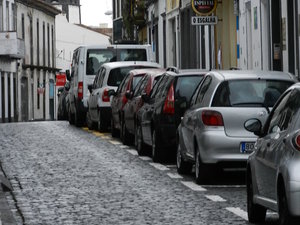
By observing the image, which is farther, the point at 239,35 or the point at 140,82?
the point at 239,35

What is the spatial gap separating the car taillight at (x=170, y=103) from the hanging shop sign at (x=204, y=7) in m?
12.2

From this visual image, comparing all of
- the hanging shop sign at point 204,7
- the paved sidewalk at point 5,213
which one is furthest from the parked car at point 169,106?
the hanging shop sign at point 204,7

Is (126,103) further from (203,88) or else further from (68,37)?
(68,37)

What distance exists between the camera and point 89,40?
400ft

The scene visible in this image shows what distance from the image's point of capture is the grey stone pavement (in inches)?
492

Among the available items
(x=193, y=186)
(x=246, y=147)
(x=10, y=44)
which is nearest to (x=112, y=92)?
(x=193, y=186)

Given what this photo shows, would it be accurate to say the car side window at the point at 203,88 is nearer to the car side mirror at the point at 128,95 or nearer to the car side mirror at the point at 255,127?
the car side mirror at the point at 255,127

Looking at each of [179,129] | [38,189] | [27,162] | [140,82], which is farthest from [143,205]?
[140,82]

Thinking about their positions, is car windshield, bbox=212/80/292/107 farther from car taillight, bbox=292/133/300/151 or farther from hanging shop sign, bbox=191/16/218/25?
hanging shop sign, bbox=191/16/218/25

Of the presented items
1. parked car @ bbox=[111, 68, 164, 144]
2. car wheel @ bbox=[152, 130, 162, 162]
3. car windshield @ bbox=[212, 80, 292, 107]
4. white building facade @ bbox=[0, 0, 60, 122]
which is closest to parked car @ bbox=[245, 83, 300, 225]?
car windshield @ bbox=[212, 80, 292, 107]

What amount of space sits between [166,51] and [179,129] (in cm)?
3543

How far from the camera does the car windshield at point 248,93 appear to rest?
16078 millimetres

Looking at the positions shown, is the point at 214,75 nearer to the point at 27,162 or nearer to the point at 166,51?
the point at 27,162

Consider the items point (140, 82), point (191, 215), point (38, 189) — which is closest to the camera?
point (191, 215)
